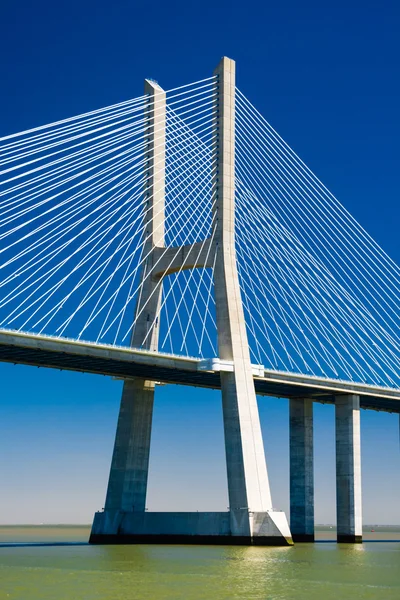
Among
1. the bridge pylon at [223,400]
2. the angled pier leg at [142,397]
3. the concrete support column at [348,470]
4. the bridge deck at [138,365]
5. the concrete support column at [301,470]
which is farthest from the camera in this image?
the concrete support column at [301,470]

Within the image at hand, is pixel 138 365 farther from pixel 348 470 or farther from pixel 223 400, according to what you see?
pixel 348 470

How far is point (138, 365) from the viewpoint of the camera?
5112cm


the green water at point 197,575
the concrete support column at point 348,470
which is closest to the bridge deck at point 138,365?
the concrete support column at point 348,470

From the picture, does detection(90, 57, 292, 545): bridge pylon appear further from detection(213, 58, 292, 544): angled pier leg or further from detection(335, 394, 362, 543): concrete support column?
detection(335, 394, 362, 543): concrete support column

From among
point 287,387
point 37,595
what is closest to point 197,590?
point 37,595

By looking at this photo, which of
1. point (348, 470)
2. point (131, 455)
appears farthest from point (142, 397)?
point (348, 470)

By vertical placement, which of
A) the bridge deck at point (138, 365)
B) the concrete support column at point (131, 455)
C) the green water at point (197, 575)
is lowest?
the green water at point (197, 575)

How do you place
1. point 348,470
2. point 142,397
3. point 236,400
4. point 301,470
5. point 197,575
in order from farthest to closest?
1. point 301,470
2. point 348,470
3. point 142,397
4. point 236,400
5. point 197,575

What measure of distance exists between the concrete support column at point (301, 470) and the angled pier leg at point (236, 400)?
650 inches

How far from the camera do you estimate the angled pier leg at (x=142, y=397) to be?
54750 millimetres

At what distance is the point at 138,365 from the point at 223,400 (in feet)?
14.9

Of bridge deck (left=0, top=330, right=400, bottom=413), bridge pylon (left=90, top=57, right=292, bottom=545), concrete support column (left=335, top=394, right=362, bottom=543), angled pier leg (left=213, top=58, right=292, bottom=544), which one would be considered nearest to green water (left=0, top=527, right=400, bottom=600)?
angled pier leg (left=213, top=58, right=292, bottom=544)

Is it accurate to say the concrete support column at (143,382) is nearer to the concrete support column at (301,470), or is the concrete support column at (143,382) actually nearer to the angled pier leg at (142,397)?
the angled pier leg at (142,397)

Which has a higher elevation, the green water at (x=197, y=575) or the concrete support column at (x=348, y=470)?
the concrete support column at (x=348, y=470)
